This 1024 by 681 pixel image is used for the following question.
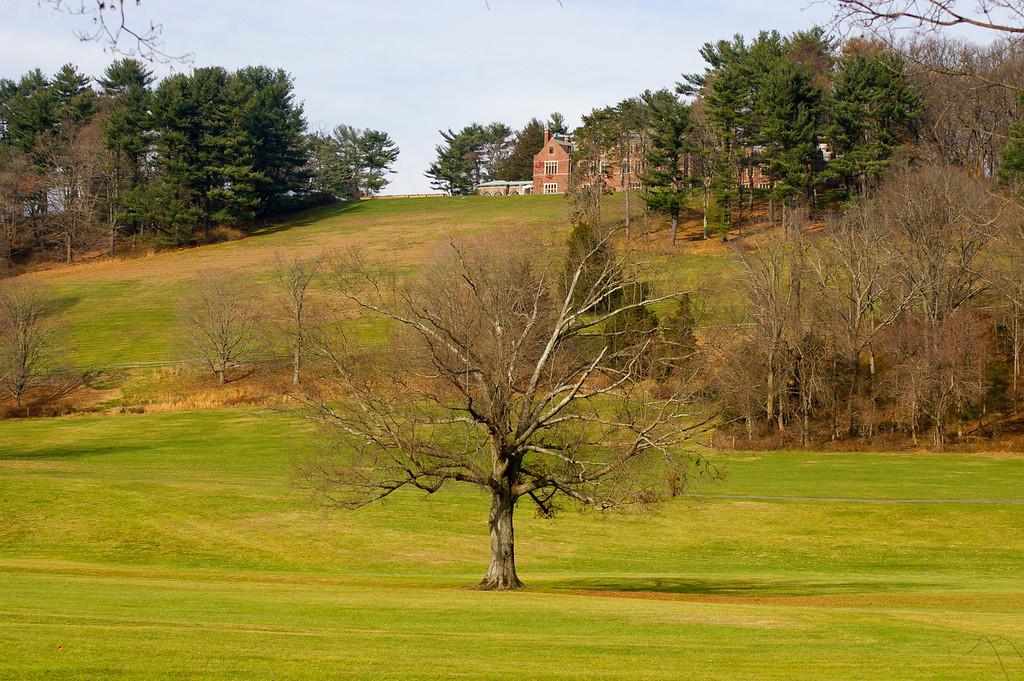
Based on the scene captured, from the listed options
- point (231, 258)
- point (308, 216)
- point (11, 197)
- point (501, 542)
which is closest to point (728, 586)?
point (501, 542)

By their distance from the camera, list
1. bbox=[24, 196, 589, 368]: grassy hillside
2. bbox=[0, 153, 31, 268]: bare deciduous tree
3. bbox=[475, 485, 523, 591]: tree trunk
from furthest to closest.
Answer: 1. bbox=[0, 153, 31, 268]: bare deciduous tree
2. bbox=[24, 196, 589, 368]: grassy hillside
3. bbox=[475, 485, 523, 591]: tree trunk

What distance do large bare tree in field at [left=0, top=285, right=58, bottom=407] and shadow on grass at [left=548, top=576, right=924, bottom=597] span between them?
4848 cm

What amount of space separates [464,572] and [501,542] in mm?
7472

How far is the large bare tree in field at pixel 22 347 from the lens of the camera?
59750mm

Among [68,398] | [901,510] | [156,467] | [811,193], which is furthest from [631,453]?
[811,193]

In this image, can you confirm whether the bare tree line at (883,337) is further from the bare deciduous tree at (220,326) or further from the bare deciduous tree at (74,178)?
the bare deciduous tree at (74,178)

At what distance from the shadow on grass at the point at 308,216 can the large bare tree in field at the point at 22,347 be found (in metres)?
42.9

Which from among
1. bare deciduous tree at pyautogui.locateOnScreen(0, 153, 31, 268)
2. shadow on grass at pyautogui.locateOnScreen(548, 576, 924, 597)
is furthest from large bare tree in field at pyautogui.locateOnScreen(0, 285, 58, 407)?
shadow on grass at pyautogui.locateOnScreen(548, 576, 924, 597)

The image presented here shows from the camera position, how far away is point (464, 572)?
27.6 metres

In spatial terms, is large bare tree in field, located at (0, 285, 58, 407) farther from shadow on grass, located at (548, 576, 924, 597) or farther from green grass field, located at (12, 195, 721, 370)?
shadow on grass, located at (548, 576, 924, 597)

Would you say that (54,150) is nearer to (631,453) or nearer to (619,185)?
(619,185)

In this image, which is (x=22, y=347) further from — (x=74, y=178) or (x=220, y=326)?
(x=74, y=178)

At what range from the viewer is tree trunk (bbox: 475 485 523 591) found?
20.5m

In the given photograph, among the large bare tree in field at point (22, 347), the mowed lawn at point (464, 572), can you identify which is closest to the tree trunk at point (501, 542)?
the mowed lawn at point (464, 572)
